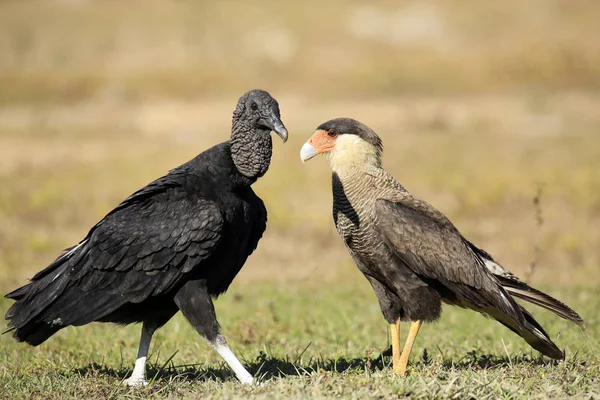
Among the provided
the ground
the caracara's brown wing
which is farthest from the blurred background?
the caracara's brown wing

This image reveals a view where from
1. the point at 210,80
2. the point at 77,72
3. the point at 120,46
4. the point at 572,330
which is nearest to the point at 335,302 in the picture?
the point at 572,330

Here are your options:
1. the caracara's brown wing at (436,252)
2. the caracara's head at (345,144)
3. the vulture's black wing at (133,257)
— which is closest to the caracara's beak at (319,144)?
the caracara's head at (345,144)

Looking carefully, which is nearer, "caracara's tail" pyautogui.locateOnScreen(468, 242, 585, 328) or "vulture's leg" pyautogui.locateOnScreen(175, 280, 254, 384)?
"vulture's leg" pyautogui.locateOnScreen(175, 280, 254, 384)

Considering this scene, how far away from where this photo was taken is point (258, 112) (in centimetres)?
505

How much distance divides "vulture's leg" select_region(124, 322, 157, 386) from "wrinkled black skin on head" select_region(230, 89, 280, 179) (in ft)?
3.79

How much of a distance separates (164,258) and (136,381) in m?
0.83

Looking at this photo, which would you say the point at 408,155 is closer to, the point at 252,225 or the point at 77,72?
the point at 252,225

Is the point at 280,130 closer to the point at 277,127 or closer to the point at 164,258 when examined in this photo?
the point at 277,127

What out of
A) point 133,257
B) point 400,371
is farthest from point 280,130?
point 400,371

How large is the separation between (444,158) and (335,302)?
24.6ft

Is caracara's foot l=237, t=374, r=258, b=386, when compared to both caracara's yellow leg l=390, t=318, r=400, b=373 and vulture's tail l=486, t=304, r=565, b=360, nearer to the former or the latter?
caracara's yellow leg l=390, t=318, r=400, b=373

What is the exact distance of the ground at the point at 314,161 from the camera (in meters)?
5.21

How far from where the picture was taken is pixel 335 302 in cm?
804

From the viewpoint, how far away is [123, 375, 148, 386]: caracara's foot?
477 cm
